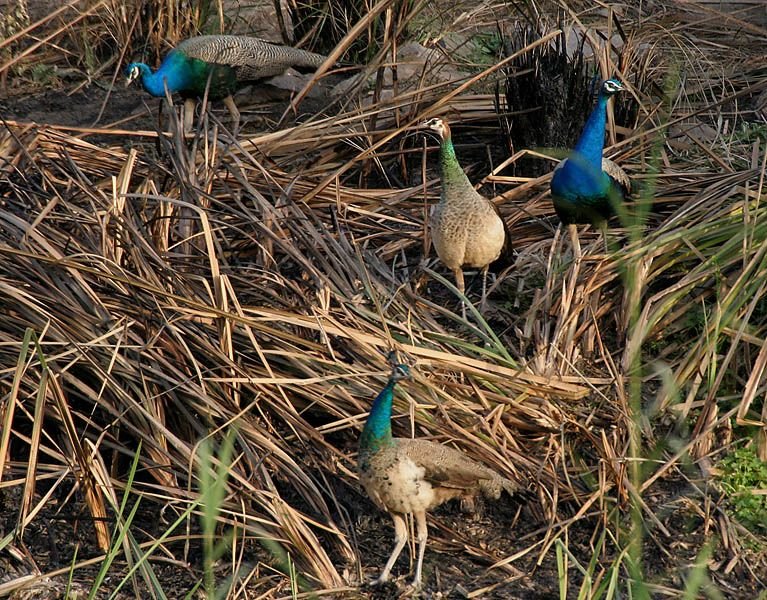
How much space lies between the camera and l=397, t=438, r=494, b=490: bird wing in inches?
118

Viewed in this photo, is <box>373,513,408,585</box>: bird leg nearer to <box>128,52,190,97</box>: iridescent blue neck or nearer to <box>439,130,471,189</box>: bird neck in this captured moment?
<box>439,130,471,189</box>: bird neck

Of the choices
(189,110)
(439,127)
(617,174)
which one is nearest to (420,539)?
(439,127)

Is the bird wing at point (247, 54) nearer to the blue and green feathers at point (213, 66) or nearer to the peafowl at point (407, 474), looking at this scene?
the blue and green feathers at point (213, 66)

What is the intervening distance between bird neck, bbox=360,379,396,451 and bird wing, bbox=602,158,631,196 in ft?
5.54

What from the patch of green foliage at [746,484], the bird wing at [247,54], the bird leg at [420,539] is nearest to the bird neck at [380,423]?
the bird leg at [420,539]

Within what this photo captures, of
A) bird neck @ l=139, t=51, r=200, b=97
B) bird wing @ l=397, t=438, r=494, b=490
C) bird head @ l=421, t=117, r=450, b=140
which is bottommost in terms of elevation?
bird wing @ l=397, t=438, r=494, b=490

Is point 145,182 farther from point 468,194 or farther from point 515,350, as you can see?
point 515,350

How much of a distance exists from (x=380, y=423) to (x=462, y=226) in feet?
3.97

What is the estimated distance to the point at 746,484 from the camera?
3287mm

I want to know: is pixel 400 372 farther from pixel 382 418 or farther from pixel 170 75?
pixel 170 75

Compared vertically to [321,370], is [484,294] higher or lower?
lower

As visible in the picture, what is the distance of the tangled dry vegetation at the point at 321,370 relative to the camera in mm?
3121

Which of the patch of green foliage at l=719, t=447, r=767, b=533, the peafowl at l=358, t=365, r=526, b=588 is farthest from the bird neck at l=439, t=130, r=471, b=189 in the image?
the patch of green foliage at l=719, t=447, r=767, b=533

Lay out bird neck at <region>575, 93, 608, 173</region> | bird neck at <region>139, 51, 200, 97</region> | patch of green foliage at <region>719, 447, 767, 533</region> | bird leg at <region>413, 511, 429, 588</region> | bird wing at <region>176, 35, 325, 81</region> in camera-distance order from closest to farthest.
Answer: bird leg at <region>413, 511, 429, 588</region> → patch of green foliage at <region>719, 447, 767, 533</region> → bird neck at <region>575, 93, 608, 173</region> → bird neck at <region>139, 51, 200, 97</region> → bird wing at <region>176, 35, 325, 81</region>
